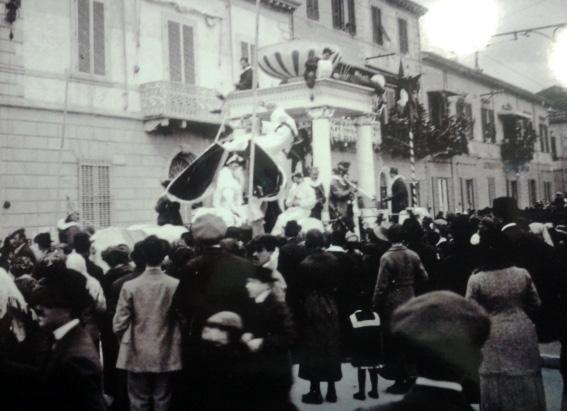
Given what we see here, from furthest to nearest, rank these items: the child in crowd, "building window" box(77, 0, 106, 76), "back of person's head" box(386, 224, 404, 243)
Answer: "building window" box(77, 0, 106, 76) < "back of person's head" box(386, 224, 404, 243) < the child in crowd

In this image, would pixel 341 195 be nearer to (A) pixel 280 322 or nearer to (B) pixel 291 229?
(B) pixel 291 229

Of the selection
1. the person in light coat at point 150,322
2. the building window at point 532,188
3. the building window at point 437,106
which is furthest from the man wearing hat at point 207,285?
the building window at point 437,106

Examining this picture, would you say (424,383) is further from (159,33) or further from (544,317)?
(159,33)

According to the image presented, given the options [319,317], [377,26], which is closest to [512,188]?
[377,26]

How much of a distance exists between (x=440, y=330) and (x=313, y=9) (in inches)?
867

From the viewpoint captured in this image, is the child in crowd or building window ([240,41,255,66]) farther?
building window ([240,41,255,66])

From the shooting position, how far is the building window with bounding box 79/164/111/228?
15.0 m

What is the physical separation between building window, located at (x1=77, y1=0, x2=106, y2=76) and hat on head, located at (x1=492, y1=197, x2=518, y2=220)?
1149cm

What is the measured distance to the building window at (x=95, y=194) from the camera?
1495 cm

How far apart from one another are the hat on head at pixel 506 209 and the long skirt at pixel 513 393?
2106 mm

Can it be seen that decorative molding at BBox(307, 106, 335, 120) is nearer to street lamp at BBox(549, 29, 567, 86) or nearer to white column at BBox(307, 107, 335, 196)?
white column at BBox(307, 107, 335, 196)

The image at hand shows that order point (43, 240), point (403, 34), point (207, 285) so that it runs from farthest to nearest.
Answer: point (403, 34) → point (43, 240) → point (207, 285)

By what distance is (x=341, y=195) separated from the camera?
12578 mm

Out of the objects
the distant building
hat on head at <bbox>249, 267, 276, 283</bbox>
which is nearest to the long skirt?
hat on head at <bbox>249, 267, 276, 283</bbox>
